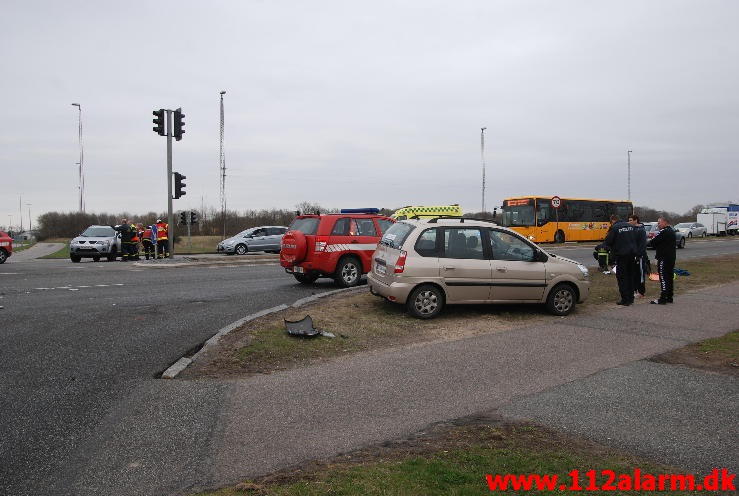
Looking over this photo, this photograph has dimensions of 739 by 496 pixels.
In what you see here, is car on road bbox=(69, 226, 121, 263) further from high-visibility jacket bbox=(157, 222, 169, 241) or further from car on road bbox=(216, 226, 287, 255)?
car on road bbox=(216, 226, 287, 255)

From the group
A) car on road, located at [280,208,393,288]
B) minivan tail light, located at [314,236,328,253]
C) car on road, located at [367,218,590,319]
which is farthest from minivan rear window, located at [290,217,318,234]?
car on road, located at [367,218,590,319]

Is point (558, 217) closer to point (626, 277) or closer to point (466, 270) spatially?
point (626, 277)

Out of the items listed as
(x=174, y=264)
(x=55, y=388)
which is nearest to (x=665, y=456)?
(x=55, y=388)

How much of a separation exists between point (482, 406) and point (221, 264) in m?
18.3

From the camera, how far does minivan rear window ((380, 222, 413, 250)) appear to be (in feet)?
32.8

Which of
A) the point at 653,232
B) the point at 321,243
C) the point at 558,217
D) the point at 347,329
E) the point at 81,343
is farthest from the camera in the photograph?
the point at 558,217

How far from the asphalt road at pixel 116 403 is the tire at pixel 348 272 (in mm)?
3406

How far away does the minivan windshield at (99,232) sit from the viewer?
86.9 feet

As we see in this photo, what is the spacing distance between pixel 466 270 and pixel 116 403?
6031mm

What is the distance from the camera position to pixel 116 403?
5379 millimetres

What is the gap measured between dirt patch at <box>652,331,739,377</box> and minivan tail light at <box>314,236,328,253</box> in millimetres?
8110

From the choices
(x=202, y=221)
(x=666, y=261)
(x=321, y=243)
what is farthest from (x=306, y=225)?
(x=202, y=221)

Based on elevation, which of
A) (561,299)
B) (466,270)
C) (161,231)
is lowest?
(561,299)

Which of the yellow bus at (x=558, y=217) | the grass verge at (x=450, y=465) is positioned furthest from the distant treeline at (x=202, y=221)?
the grass verge at (x=450, y=465)
